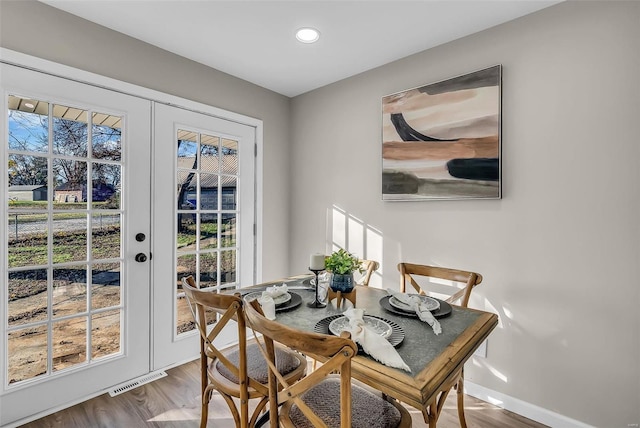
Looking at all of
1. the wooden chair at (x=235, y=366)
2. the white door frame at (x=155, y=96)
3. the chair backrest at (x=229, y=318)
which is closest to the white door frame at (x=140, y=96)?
the white door frame at (x=155, y=96)

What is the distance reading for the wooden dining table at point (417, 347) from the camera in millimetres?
922

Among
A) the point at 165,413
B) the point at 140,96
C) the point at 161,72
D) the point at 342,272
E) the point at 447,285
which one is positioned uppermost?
the point at 161,72

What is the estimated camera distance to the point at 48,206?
6.28 feet

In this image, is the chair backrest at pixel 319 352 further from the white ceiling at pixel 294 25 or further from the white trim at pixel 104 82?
the white trim at pixel 104 82

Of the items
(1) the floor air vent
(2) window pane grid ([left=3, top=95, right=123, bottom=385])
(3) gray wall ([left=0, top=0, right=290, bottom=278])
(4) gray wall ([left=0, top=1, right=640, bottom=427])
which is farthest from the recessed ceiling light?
(1) the floor air vent

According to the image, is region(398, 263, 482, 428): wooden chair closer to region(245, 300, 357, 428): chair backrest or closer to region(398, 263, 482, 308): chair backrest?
region(398, 263, 482, 308): chair backrest

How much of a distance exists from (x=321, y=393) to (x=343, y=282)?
0.49 metres

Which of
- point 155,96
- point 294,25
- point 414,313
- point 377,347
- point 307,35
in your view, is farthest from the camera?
point 155,96

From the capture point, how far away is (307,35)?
2.16 m

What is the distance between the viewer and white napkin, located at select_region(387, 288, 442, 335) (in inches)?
49.6

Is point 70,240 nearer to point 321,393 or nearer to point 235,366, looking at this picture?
point 235,366

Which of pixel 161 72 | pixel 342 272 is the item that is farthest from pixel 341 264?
pixel 161 72

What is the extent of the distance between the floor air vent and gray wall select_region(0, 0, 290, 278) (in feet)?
3.90

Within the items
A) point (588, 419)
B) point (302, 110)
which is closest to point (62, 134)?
point (302, 110)
